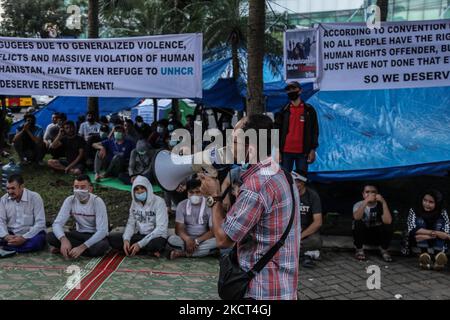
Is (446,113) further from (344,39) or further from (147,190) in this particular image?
(147,190)

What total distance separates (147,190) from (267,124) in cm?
333

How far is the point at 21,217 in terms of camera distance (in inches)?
217

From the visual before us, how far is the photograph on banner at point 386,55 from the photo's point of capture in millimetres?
5449

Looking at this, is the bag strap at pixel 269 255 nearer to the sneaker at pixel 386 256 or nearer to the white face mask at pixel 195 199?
the white face mask at pixel 195 199

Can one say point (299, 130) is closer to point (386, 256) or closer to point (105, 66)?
point (386, 256)

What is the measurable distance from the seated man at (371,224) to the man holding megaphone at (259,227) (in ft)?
10.2

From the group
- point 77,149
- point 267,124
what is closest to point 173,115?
point 77,149

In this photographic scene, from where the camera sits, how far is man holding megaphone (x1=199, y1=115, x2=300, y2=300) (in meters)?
2.26

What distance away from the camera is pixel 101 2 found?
14.1 meters

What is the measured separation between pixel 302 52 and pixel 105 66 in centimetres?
247

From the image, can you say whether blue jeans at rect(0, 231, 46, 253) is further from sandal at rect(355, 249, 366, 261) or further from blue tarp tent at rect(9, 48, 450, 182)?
sandal at rect(355, 249, 366, 261)

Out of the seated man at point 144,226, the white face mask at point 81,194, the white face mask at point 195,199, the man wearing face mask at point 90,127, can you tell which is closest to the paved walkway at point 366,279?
the white face mask at point 195,199

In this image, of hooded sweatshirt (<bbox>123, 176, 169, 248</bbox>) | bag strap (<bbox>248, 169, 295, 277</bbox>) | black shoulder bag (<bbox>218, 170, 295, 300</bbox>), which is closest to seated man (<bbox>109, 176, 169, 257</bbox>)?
hooded sweatshirt (<bbox>123, 176, 169, 248</bbox>)

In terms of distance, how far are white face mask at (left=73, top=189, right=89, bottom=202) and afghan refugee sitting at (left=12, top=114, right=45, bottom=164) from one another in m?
5.38
